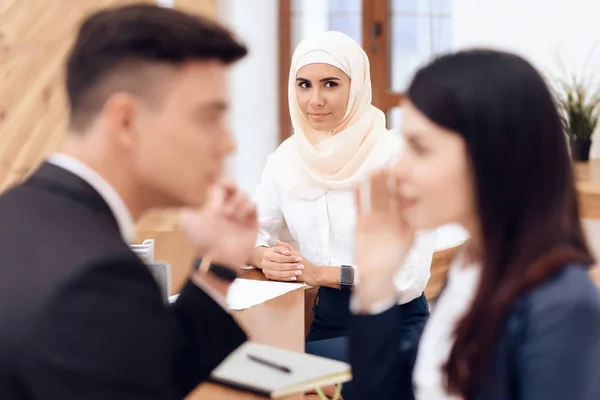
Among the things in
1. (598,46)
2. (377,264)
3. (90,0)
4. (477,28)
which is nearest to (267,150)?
(90,0)

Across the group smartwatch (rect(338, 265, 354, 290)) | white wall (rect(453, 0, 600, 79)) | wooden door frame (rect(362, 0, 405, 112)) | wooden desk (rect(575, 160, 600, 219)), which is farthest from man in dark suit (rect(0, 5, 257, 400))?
wooden door frame (rect(362, 0, 405, 112))

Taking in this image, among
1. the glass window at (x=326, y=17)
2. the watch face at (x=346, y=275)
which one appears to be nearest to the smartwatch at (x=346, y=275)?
the watch face at (x=346, y=275)

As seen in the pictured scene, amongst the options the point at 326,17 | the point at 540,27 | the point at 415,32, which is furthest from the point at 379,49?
the point at 540,27

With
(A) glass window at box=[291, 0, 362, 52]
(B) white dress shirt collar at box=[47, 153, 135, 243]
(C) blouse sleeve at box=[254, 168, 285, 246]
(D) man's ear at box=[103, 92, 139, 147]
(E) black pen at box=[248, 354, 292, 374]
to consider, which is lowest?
(E) black pen at box=[248, 354, 292, 374]

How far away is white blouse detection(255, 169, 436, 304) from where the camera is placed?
2453 mm

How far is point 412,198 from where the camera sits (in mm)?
1138

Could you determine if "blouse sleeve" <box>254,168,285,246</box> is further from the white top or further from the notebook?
the white top

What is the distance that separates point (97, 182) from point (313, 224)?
146cm

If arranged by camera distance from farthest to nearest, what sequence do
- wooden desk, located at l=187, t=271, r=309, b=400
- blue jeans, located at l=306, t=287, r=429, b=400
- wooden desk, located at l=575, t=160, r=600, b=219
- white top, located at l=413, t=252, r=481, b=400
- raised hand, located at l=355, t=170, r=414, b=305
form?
wooden desk, located at l=575, t=160, r=600, b=219 < blue jeans, located at l=306, t=287, r=429, b=400 < wooden desk, located at l=187, t=271, r=309, b=400 < raised hand, located at l=355, t=170, r=414, b=305 < white top, located at l=413, t=252, r=481, b=400

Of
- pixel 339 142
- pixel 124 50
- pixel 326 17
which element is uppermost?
pixel 326 17

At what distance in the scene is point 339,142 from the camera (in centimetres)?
256

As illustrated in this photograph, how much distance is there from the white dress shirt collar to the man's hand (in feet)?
0.74

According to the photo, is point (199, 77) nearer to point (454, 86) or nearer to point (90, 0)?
point (454, 86)

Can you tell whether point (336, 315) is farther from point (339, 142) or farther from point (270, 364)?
point (270, 364)
